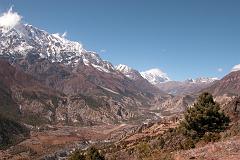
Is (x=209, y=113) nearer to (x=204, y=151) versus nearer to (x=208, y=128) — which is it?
(x=208, y=128)

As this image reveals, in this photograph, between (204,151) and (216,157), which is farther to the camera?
(204,151)

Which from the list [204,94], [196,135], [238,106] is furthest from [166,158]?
[238,106]

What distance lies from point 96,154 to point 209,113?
23.4 metres

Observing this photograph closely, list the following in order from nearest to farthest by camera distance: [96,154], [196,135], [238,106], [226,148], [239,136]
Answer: [226,148] → [239,136] → [196,135] → [96,154] → [238,106]

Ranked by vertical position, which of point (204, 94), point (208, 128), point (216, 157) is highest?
point (204, 94)

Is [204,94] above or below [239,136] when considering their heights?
above

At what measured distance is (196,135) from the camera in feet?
241

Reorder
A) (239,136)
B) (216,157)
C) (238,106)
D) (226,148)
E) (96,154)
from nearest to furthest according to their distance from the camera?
(216,157) → (226,148) → (239,136) → (96,154) → (238,106)

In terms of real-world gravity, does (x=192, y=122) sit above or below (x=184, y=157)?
above

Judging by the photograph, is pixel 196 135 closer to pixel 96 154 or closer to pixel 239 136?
pixel 96 154

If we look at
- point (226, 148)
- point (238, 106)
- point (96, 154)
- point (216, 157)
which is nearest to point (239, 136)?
point (226, 148)

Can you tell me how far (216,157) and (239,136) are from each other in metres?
9.85

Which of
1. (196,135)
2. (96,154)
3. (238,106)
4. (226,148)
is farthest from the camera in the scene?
(238,106)

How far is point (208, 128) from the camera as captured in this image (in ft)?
246
